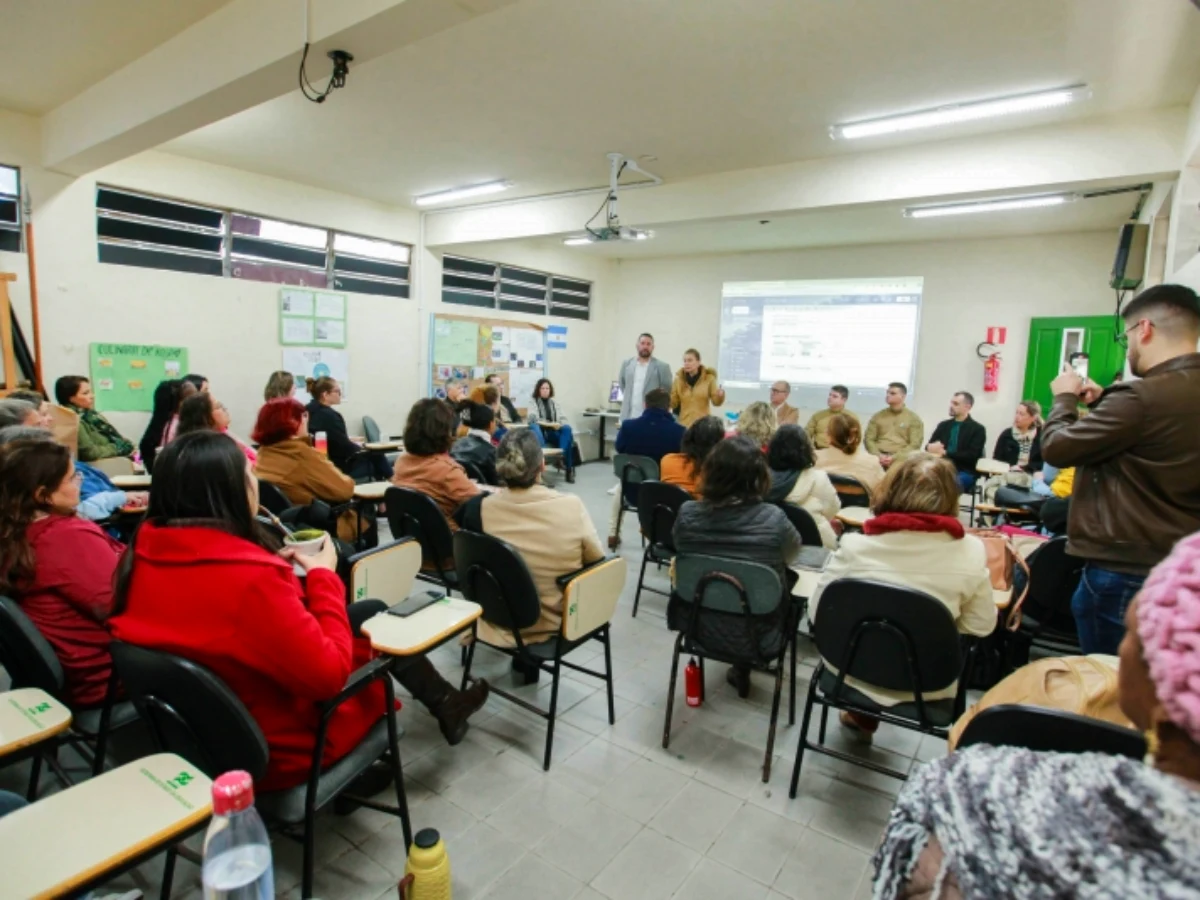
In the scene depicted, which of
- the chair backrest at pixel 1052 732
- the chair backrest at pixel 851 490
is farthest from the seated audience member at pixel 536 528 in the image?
the chair backrest at pixel 851 490

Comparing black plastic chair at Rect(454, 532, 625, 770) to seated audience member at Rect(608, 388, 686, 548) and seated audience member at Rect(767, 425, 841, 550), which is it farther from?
seated audience member at Rect(608, 388, 686, 548)

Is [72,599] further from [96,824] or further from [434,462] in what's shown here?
[434,462]

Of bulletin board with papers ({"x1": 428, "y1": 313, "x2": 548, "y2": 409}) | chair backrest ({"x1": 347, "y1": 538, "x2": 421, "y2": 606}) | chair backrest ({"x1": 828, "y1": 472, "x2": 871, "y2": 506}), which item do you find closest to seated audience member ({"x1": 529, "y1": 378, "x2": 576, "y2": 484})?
bulletin board with papers ({"x1": 428, "y1": 313, "x2": 548, "y2": 409})

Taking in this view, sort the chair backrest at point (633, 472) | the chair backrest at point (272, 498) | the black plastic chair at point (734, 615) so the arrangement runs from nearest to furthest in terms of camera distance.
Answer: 1. the black plastic chair at point (734, 615)
2. the chair backrest at point (272, 498)
3. the chair backrest at point (633, 472)

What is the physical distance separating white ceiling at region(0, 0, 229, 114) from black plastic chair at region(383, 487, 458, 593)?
245 cm

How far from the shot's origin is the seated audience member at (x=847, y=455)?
3926 mm

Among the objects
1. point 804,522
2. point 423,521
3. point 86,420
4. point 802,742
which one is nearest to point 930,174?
point 804,522

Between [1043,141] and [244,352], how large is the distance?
6.38 metres

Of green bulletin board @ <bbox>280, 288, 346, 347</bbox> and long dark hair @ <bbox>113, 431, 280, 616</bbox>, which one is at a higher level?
green bulletin board @ <bbox>280, 288, 346, 347</bbox>

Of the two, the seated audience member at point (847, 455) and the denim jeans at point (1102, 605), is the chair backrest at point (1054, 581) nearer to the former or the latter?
the denim jeans at point (1102, 605)

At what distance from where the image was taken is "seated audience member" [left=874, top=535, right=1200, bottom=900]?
56cm

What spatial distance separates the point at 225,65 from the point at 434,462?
82.5 inches

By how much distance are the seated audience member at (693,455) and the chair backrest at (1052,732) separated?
2.37 m

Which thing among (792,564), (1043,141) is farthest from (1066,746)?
(1043,141)
